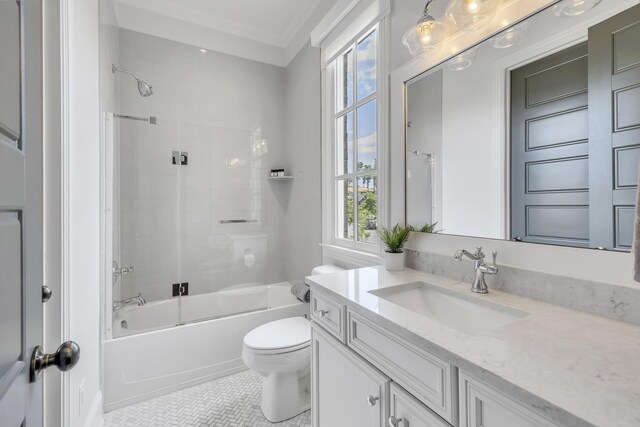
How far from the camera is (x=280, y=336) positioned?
5.44ft

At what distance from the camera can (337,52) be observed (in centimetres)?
202

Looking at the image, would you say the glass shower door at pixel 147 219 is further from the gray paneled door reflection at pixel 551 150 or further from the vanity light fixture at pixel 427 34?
the gray paneled door reflection at pixel 551 150

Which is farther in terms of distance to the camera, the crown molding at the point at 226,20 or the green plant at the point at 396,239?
the crown molding at the point at 226,20

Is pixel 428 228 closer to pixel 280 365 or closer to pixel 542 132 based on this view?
pixel 542 132

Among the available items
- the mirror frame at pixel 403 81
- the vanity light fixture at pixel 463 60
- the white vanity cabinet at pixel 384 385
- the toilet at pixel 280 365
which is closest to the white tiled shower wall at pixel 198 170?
the toilet at pixel 280 365

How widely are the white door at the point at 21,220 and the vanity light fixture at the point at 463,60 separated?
1347mm

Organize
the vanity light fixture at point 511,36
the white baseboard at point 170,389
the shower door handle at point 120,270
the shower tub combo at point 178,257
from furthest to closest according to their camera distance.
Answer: the shower door handle at point 120,270
the shower tub combo at point 178,257
the white baseboard at point 170,389
the vanity light fixture at point 511,36

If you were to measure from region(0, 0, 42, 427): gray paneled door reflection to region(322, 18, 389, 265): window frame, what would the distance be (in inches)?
53.4

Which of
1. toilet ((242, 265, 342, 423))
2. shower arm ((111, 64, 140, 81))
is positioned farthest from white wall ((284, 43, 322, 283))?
shower arm ((111, 64, 140, 81))

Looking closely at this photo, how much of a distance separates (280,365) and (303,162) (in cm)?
165

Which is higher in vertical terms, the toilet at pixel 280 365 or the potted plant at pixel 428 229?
the potted plant at pixel 428 229

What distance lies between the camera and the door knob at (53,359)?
534mm

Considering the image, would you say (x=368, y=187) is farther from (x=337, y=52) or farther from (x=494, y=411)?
(x=494, y=411)

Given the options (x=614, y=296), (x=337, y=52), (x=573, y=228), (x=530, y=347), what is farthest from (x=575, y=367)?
(x=337, y=52)
